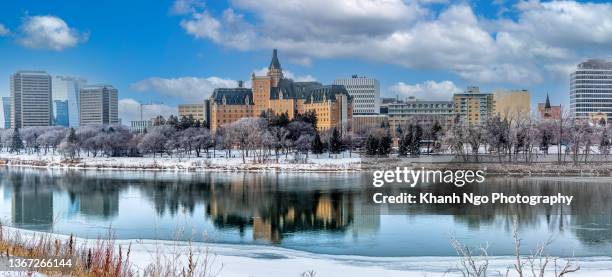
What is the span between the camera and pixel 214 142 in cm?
5750

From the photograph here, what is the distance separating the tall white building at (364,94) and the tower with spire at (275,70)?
92.7 feet

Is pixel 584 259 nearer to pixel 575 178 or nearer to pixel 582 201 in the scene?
pixel 582 201

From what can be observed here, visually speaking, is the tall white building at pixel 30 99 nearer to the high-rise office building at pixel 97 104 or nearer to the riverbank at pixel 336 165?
the high-rise office building at pixel 97 104

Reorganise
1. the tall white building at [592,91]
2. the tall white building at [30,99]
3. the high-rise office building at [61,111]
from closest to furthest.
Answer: the tall white building at [592,91], the tall white building at [30,99], the high-rise office building at [61,111]

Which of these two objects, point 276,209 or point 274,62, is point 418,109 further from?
point 276,209

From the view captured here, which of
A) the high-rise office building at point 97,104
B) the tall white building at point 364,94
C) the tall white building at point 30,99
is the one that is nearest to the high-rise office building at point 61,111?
the high-rise office building at point 97,104

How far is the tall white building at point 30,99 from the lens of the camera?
423 feet

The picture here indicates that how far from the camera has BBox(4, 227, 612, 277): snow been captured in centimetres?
1033

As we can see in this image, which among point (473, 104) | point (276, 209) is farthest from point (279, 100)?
point (276, 209)

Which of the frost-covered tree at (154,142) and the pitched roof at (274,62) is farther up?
the pitched roof at (274,62)

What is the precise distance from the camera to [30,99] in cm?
13088

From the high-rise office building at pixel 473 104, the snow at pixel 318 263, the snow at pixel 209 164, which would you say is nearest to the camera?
the snow at pixel 318 263

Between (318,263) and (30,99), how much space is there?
133 meters

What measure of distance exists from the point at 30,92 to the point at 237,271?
134513 mm
